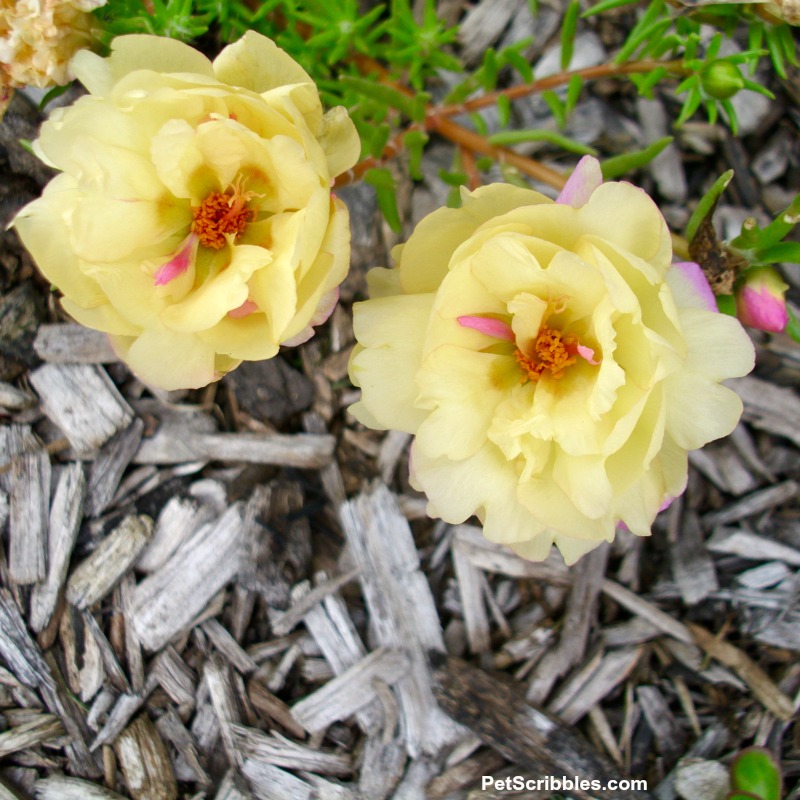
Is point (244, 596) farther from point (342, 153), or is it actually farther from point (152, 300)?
point (342, 153)

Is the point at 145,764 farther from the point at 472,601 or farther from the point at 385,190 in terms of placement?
the point at 385,190

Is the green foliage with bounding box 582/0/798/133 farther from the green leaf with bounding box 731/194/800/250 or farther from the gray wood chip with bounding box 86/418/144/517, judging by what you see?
the gray wood chip with bounding box 86/418/144/517

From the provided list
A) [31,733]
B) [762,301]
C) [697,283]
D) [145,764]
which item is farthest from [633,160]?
[31,733]

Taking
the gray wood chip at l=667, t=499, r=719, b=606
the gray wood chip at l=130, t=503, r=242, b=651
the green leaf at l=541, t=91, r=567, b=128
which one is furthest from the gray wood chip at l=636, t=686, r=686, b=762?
the green leaf at l=541, t=91, r=567, b=128

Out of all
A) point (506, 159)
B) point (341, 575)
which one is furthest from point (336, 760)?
point (506, 159)

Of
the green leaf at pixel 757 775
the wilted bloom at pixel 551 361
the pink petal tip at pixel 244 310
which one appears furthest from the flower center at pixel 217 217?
the green leaf at pixel 757 775
